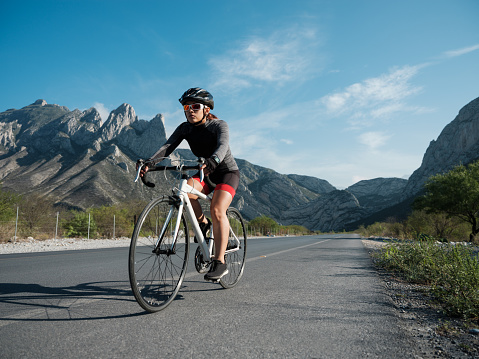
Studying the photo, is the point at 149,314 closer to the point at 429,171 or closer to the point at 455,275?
the point at 455,275

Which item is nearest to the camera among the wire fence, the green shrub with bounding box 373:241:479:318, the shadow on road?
the shadow on road

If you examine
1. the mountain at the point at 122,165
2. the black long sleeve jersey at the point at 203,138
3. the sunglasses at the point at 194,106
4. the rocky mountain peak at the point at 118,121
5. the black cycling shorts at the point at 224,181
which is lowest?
the black cycling shorts at the point at 224,181

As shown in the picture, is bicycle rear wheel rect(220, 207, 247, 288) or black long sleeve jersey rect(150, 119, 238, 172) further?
bicycle rear wheel rect(220, 207, 247, 288)

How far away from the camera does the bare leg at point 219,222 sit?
3.33 m

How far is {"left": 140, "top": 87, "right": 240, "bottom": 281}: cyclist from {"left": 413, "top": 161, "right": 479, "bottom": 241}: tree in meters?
25.9

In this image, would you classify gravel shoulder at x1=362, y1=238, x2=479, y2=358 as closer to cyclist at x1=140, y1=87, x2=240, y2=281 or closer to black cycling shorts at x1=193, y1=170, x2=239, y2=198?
cyclist at x1=140, y1=87, x2=240, y2=281

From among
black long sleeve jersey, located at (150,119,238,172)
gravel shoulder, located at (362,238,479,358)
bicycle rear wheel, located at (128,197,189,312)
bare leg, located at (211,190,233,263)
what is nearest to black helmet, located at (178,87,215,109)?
black long sleeve jersey, located at (150,119,238,172)

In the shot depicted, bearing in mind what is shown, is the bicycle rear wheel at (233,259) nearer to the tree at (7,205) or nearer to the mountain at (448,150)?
the tree at (7,205)

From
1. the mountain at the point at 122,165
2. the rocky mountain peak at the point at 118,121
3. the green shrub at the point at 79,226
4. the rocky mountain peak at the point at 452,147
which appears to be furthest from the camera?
the rocky mountain peak at the point at 118,121

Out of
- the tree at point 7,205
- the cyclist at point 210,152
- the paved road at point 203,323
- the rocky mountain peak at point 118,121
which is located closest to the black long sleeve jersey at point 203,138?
the cyclist at point 210,152

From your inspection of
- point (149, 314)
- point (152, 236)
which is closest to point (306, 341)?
point (149, 314)

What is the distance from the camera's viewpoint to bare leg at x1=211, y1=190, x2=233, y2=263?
333 centimetres

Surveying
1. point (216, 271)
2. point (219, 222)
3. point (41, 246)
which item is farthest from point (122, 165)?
point (216, 271)

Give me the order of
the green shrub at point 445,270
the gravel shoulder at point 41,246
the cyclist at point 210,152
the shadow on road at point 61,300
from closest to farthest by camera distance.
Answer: the shadow on road at point 61,300 < the green shrub at point 445,270 < the cyclist at point 210,152 < the gravel shoulder at point 41,246
